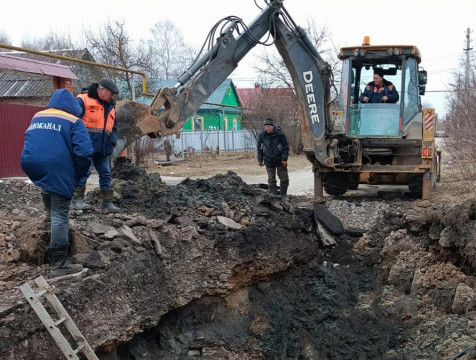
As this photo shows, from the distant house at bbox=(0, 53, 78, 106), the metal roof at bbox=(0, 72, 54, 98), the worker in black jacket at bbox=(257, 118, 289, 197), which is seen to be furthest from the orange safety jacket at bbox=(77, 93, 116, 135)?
the metal roof at bbox=(0, 72, 54, 98)

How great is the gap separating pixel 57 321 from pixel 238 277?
2600 millimetres

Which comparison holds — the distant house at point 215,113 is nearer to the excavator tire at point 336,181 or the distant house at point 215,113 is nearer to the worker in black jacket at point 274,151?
the worker in black jacket at point 274,151

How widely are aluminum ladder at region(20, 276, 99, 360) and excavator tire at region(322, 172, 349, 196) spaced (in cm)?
670

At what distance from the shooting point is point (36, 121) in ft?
13.8

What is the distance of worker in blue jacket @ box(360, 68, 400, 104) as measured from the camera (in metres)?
9.14

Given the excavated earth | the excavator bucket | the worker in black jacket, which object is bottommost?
the excavated earth

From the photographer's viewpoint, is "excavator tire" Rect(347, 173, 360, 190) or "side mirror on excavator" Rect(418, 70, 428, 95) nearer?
"side mirror on excavator" Rect(418, 70, 428, 95)

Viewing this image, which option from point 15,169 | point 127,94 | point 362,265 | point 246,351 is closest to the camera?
point 246,351

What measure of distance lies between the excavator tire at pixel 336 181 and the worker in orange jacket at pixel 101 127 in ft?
16.0

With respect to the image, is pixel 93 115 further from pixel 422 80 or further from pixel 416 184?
pixel 422 80

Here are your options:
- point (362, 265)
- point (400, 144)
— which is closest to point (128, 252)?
point (362, 265)

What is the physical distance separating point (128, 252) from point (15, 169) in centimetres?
756

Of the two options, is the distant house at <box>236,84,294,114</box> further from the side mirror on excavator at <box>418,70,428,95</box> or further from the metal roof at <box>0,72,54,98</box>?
the side mirror on excavator at <box>418,70,428,95</box>

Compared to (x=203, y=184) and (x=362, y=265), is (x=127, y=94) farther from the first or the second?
(x=362, y=265)
